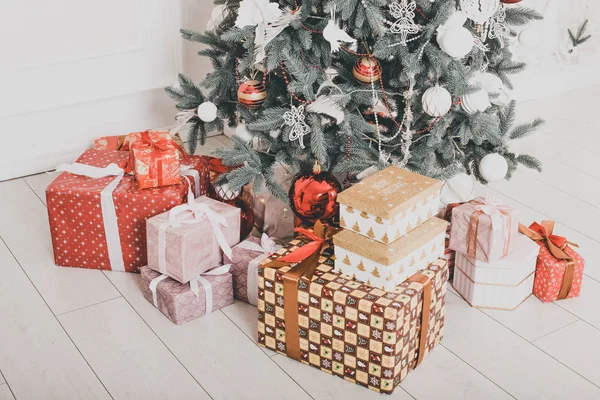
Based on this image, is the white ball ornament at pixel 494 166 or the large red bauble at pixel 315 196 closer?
the large red bauble at pixel 315 196

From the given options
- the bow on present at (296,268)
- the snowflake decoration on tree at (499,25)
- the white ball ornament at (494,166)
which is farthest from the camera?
the white ball ornament at (494,166)

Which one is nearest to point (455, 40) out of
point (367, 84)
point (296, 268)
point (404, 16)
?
point (404, 16)

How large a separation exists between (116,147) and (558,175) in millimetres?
1713

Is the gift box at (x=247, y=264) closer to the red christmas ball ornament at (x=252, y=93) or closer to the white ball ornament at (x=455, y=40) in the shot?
the red christmas ball ornament at (x=252, y=93)

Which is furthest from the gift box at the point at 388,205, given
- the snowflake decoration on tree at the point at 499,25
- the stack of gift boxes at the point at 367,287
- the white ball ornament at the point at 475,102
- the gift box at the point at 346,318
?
the snowflake decoration on tree at the point at 499,25

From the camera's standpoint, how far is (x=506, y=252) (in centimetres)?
206

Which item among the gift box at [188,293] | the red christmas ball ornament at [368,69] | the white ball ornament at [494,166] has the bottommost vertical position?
the gift box at [188,293]

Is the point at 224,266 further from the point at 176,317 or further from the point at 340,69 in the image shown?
the point at 340,69

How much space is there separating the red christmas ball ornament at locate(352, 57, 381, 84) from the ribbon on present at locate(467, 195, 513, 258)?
1.51ft

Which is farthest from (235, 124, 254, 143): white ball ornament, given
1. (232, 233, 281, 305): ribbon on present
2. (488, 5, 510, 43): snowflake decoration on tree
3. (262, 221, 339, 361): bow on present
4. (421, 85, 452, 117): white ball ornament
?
(488, 5, 510, 43): snowflake decoration on tree

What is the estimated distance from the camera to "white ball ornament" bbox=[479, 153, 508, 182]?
2.25m

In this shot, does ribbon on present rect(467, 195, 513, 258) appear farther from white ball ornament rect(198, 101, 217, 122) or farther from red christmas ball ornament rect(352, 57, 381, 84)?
white ball ornament rect(198, 101, 217, 122)

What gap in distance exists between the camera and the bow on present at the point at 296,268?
1807 millimetres

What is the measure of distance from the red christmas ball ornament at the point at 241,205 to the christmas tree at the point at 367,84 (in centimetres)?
14
